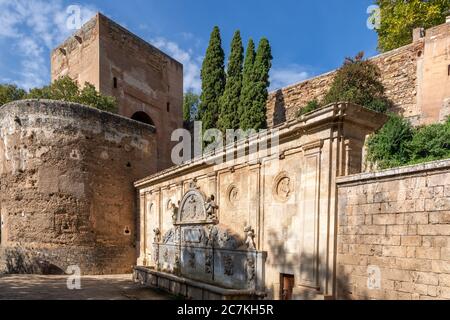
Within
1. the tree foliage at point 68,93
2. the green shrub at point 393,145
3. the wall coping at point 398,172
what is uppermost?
the tree foliage at point 68,93

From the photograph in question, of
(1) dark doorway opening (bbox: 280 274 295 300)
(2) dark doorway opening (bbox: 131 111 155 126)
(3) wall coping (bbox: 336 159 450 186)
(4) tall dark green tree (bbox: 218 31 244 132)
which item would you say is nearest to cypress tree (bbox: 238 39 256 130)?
(4) tall dark green tree (bbox: 218 31 244 132)

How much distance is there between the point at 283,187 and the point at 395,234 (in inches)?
93.3

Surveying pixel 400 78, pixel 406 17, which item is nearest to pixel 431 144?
pixel 400 78

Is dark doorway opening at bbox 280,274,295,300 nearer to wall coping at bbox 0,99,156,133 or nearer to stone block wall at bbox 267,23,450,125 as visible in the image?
wall coping at bbox 0,99,156,133

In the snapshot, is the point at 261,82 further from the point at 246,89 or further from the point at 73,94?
the point at 73,94

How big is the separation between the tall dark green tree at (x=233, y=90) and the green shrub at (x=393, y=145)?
7.98m

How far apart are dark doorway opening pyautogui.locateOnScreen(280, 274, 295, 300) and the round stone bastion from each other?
9.11 m

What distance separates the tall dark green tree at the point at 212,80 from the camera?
2000 centimetres

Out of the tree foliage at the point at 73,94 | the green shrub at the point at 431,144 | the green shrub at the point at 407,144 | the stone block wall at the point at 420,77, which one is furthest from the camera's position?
the tree foliage at the point at 73,94

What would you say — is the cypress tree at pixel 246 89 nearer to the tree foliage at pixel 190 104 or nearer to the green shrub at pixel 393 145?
the green shrub at pixel 393 145

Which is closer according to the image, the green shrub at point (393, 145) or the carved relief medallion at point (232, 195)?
the carved relief medallion at point (232, 195)

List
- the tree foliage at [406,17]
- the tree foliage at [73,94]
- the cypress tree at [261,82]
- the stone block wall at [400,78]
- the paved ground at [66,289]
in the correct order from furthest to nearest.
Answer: the tree foliage at [406,17]
the cypress tree at [261,82]
the tree foliage at [73,94]
the stone block wall at [400,78]
the paved ground at [66,289]

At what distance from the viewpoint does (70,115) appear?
13023mm

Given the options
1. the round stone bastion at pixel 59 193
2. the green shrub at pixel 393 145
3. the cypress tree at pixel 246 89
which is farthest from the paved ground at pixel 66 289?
the cypress tree at pixel 246 89
